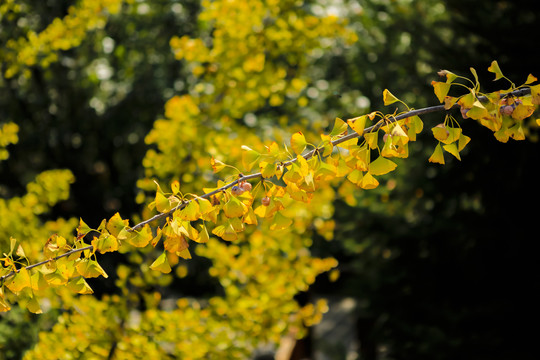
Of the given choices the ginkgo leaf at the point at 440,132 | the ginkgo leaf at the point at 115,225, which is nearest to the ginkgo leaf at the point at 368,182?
the ginkgo leaf at the point at 440,132

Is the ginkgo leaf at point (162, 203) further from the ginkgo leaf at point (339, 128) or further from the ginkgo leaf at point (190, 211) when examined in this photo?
the ginkgo leaf at point (339, 128)

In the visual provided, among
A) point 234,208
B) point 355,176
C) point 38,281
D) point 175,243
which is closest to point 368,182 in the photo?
point 355,176

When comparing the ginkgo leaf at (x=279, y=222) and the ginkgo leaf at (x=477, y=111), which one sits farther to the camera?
the ginkgo leaf at (x=279, y=222)

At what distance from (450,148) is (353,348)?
226 inches

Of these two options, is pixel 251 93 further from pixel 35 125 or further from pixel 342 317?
pixel 342 317

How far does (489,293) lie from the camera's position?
2.93 meters

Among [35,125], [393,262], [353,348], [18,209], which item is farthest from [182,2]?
[353,348]

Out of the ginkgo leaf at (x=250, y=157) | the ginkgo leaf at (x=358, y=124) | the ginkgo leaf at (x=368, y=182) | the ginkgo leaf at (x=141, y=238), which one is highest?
the ginkgo leaf at (x=358, y=124)

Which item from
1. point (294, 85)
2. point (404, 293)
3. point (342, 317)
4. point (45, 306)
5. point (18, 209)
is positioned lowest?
point (342, 317)

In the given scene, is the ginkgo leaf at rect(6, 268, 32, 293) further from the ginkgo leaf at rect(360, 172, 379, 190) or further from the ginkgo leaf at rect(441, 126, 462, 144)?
the ginkgo leaf at rect(441, 126, 462, 144)

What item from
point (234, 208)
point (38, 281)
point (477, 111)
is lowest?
point (38, 281)

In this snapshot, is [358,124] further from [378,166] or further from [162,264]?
[162,264]

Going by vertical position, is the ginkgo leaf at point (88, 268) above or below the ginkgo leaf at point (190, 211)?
below

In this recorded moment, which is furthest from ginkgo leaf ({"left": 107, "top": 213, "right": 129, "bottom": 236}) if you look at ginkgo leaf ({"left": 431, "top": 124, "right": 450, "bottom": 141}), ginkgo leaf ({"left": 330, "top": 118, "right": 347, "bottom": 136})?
ginkgo leaf ({"left": 431, "top": 124, "right": 450, "bottom": 141})
